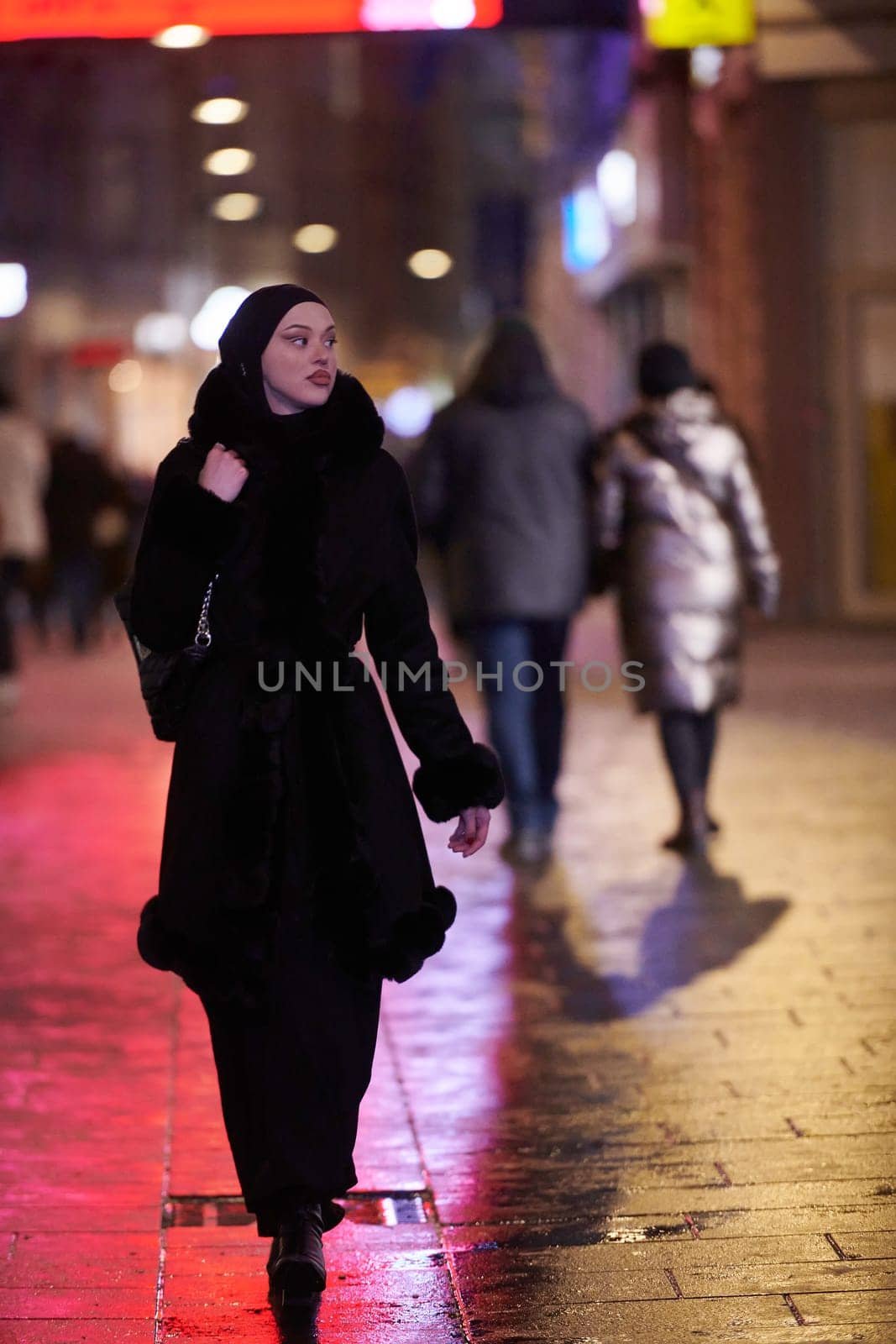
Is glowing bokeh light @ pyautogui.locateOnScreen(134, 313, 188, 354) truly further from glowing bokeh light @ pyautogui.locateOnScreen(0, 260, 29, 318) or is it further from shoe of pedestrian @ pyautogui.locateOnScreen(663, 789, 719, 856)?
shoe of pedestrian @ pyautogui.locateOnScreen(663, 789, 719, 856)

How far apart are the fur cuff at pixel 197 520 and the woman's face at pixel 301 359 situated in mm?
233

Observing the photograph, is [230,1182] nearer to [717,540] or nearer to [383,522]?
[383,522]

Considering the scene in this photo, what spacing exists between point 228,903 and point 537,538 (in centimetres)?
476

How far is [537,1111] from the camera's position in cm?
500

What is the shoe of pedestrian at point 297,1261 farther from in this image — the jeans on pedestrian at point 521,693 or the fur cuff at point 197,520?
the jeans on pedestrian at point 521,693

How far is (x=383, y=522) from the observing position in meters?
3.98

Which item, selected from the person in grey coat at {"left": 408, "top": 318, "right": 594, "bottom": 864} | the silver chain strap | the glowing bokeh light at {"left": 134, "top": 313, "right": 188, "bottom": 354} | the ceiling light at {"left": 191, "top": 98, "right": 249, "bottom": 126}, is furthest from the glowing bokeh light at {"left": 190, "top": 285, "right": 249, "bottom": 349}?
the silver chain strap

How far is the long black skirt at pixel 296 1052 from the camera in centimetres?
388

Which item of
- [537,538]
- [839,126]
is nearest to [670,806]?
[537,538]

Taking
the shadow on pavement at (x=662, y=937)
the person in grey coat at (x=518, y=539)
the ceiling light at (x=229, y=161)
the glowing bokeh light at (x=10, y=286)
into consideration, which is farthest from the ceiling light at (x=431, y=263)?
the shadow on pavement at (x=662, y=937)

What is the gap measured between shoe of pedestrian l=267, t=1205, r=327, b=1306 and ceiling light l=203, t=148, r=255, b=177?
124 feet

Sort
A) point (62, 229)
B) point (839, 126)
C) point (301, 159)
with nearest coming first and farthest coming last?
point (839, 126) < point (62, 229) < point (301, 159)

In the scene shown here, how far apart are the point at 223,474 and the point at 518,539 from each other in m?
4.65

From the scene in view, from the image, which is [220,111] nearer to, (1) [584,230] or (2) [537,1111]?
(1) [584,230]
